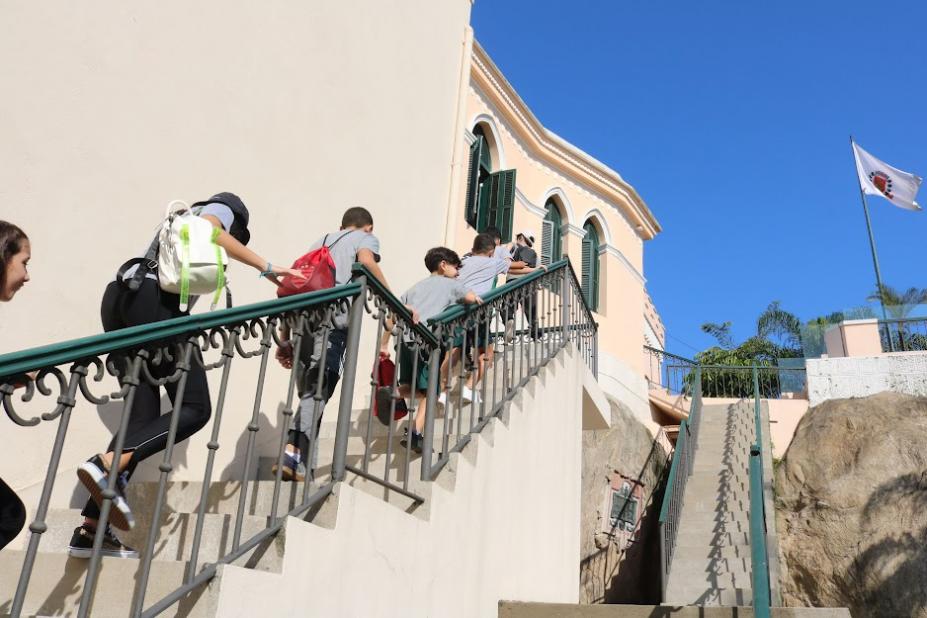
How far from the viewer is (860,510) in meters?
15.3

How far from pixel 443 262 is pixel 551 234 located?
34.5 feet

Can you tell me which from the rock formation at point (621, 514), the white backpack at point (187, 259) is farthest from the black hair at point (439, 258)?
the rock formation at point (621, 514)

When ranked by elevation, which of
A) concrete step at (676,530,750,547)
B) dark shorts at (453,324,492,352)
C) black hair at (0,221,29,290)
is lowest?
black hair at (0,221,29,290)

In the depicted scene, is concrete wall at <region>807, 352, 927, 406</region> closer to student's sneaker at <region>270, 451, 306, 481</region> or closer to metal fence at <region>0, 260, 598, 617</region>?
metal fence at <region>0, 260, 598, 617</region>

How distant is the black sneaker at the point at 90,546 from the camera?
10.6ft

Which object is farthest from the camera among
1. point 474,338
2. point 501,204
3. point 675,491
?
point 501,204

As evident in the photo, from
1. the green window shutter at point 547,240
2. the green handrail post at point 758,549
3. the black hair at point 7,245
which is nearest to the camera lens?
the black hair at point 7,245

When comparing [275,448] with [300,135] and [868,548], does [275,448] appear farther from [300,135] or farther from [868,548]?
[868,548]

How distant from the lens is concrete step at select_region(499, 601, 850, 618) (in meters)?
4.29

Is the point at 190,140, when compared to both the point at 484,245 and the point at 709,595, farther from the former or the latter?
the point at 709,595

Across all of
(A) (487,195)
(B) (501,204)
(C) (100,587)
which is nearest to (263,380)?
(C) (100,587)

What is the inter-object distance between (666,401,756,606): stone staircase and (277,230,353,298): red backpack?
330 inches

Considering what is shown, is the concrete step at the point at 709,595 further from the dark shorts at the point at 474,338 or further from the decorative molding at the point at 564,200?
the decorative molding at the point at 564,200

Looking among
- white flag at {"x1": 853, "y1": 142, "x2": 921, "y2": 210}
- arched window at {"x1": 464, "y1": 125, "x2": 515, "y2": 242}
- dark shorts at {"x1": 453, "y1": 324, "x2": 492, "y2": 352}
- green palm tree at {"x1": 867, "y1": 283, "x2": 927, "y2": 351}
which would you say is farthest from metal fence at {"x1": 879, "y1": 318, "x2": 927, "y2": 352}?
dark shorts at {"x1": 453, "y1": 324, "x2": 492, "y2": 352}
